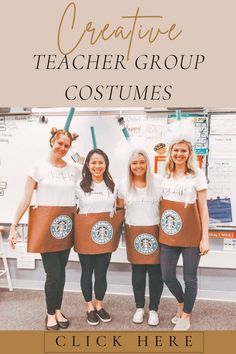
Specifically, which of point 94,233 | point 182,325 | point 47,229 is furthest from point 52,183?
point 182,325

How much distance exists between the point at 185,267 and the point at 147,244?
0.23 m

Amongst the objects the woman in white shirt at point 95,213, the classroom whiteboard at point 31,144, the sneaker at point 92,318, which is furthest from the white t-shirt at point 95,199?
the sneaker at point 92,318

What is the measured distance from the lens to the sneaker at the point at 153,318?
1929 mm

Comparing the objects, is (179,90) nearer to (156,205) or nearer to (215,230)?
(156,205)

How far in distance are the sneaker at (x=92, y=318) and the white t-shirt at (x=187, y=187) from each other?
0.80 meters

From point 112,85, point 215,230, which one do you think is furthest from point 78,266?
point 112,85

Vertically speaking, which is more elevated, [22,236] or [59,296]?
[22,236]

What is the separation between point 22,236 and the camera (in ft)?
8.16

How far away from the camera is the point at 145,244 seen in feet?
6.09

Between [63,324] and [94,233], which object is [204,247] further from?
[63,324]

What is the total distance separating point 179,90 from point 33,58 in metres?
0.58

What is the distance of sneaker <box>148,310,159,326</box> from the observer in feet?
6.33

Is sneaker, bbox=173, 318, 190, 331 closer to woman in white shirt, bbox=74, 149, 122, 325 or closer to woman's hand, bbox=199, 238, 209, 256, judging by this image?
woman's hand, bbox=199, 238, 209, 256

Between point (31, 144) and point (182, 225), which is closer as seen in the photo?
point (182, 225)
